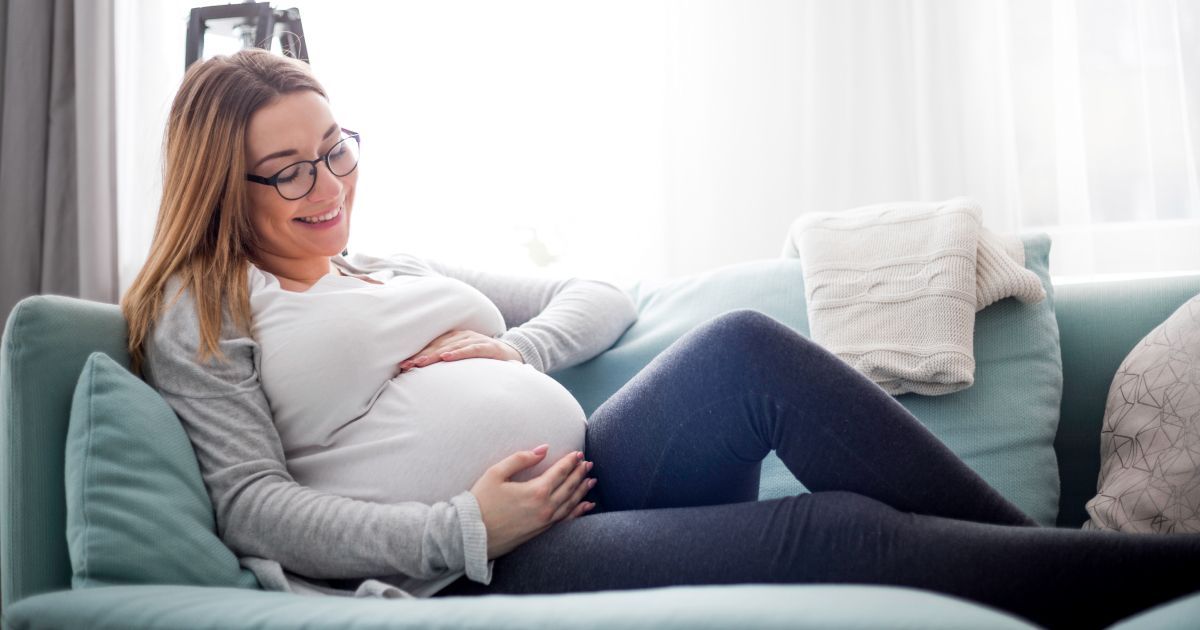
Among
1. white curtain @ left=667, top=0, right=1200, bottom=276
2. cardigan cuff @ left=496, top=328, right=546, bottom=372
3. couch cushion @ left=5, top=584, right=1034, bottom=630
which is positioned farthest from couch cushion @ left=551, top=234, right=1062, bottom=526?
white curtain @ left=667, top=0, right=1200, bottom=276

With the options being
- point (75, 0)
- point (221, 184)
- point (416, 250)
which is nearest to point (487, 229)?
point (416, 250)

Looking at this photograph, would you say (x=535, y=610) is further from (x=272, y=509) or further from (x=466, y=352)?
(x=466, y=352)

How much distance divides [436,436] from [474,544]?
7.0 inches

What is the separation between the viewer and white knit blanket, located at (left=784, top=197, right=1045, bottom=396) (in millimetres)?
1482

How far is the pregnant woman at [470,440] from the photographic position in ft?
3.32

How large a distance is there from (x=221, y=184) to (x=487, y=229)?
1636 millimetres

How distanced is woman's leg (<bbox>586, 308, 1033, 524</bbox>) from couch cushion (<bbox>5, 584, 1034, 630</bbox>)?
0.94 ft

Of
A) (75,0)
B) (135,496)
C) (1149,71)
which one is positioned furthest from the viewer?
(75,0)

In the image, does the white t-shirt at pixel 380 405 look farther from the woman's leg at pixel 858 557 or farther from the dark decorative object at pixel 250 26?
the dark decorative object at pixel 250 26

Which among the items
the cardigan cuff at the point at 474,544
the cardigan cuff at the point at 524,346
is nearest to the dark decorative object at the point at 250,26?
the cardigan cuff at the point at 524,346

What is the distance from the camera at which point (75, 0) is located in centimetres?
271

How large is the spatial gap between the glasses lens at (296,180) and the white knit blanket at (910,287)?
2.61 feet

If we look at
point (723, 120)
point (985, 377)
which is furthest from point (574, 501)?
point (723, 120)

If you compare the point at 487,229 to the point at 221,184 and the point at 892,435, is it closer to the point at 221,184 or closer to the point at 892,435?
the point at 221,184
